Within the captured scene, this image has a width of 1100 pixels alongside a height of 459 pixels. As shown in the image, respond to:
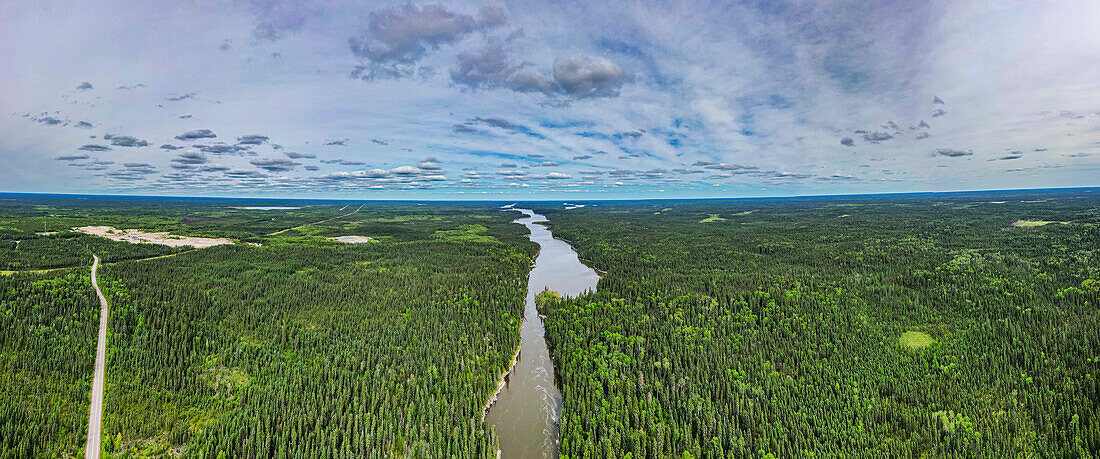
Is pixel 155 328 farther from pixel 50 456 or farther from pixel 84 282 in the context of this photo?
pixel 84 282

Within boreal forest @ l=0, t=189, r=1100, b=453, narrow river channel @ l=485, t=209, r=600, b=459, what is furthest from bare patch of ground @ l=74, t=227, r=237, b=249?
narrow river channel @ l=485, t=209, r=600, b=459

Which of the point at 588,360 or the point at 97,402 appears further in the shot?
the point at 588,360

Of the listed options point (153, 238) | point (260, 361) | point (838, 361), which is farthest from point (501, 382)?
point (153, 238)

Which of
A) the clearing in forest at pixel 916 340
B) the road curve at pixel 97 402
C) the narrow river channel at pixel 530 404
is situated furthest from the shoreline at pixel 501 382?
the clearing in forest at pixel 916 340

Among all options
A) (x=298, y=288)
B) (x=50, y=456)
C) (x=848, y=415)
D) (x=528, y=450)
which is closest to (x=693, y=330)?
(x=848, y=415)

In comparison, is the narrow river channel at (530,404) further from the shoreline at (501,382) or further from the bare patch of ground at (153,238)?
the bare patch of ground at (153,238)

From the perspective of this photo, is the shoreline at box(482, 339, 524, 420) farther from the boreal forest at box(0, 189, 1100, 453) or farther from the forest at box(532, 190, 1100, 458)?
the forest at box(532, 190, 1100, 458)

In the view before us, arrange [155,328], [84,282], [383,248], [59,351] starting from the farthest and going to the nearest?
1. [383,248]
2. [84,282]
3. [155,328]
4. [59,351]

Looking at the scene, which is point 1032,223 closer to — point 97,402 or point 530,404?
point 530,404
